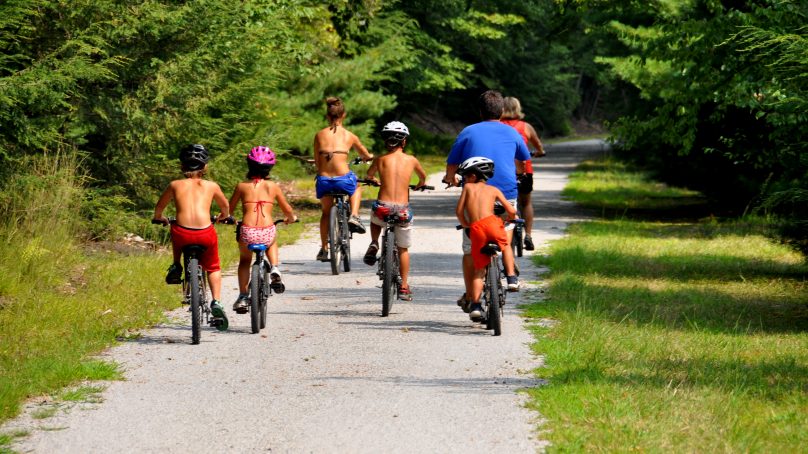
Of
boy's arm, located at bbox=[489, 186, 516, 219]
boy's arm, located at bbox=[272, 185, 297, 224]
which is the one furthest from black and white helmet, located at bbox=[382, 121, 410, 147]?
boy's arm, located at bbox=[489, 186, 516, 219]

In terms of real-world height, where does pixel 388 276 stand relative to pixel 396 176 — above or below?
below

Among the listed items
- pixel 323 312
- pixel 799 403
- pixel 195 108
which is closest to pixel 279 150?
pixel 195 108

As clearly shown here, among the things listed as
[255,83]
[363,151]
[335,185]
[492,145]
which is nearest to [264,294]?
[492,145]

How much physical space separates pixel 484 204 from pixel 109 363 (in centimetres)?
336

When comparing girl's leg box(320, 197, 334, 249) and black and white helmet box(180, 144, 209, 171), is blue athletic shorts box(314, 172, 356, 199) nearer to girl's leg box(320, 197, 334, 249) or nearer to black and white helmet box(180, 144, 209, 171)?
girl's leg box(320, 197, 334, 249)

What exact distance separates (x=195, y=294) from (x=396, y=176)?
3.07 metres

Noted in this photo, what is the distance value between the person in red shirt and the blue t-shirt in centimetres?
293

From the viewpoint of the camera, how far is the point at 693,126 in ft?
66.7

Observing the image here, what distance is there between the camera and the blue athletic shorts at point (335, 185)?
50.6 feet

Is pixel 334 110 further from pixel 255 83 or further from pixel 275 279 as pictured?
pixel 275 279

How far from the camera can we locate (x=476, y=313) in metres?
10.8

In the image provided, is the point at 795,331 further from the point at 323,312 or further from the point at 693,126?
the point at 693,126

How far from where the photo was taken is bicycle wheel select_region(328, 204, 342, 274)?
15.0 meters

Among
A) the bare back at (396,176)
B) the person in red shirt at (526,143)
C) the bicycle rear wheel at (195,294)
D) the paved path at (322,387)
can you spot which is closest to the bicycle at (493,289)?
the paved path at (322,387)
